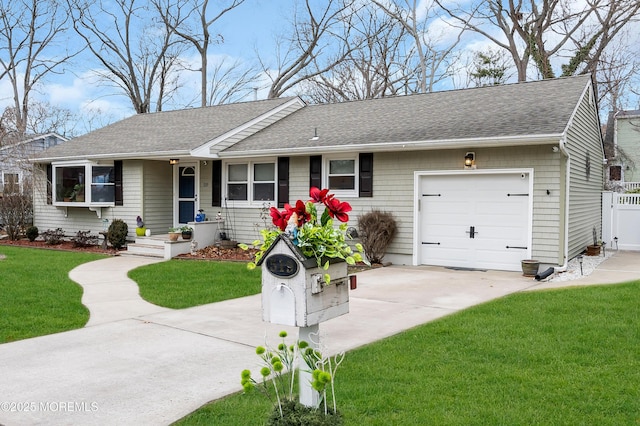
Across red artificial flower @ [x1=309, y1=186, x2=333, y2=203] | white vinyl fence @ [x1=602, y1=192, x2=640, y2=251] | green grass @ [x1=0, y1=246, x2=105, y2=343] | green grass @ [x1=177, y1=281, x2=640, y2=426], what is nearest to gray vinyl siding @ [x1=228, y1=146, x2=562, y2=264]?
green grass @ [x1=177, y1=281, x2=640, y2=426]

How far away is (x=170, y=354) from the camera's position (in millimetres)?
4965

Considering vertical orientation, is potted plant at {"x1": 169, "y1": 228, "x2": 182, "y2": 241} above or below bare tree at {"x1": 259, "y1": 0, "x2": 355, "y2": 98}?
below

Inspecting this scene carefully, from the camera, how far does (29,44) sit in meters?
28.2

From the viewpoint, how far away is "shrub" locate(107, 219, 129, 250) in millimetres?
13750

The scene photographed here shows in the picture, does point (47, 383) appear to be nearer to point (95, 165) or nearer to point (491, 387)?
point (491, 387)

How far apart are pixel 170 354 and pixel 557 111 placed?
337 inches

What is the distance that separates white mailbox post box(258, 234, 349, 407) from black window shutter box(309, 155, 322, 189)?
9173 mm

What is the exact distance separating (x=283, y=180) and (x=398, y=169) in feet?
9.55

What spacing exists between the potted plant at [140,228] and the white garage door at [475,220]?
718 cm

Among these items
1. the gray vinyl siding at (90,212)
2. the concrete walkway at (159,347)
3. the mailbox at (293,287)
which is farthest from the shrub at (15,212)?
the mailbox at (293,287)

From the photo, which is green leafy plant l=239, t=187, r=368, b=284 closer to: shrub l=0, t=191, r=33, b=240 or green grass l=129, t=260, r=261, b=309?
green grass l=129, t=260, r=261, b=309

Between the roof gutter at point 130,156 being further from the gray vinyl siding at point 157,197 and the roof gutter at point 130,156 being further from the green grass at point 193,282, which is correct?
the green grass at point 193,282

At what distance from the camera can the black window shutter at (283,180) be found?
12672 mm

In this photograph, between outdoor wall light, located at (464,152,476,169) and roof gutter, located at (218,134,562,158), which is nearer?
roof gutter, located at (218,134,562,158)
